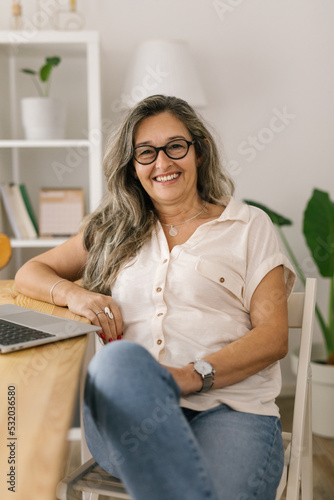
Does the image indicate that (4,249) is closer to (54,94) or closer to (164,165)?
(164,165)

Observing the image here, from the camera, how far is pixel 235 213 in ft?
4.68

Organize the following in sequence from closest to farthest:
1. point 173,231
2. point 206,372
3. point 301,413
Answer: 1. point 206,372
2. point 301,413
3. point 173,231

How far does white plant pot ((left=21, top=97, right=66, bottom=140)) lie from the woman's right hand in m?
1.32

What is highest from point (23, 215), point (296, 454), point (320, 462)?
point (23, 215)

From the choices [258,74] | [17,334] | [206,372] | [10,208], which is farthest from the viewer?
[258,74]

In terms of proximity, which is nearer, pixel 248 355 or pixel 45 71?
pixel 248 355

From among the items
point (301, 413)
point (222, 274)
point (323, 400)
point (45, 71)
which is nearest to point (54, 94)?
point (45, 71)

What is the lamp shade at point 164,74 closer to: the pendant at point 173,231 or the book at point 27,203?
the book at point 27,203

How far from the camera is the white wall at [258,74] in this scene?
271cm

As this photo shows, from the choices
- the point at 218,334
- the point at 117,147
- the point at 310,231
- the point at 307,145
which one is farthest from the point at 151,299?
the point at 307,145

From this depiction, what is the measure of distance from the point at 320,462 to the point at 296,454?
1.11m
